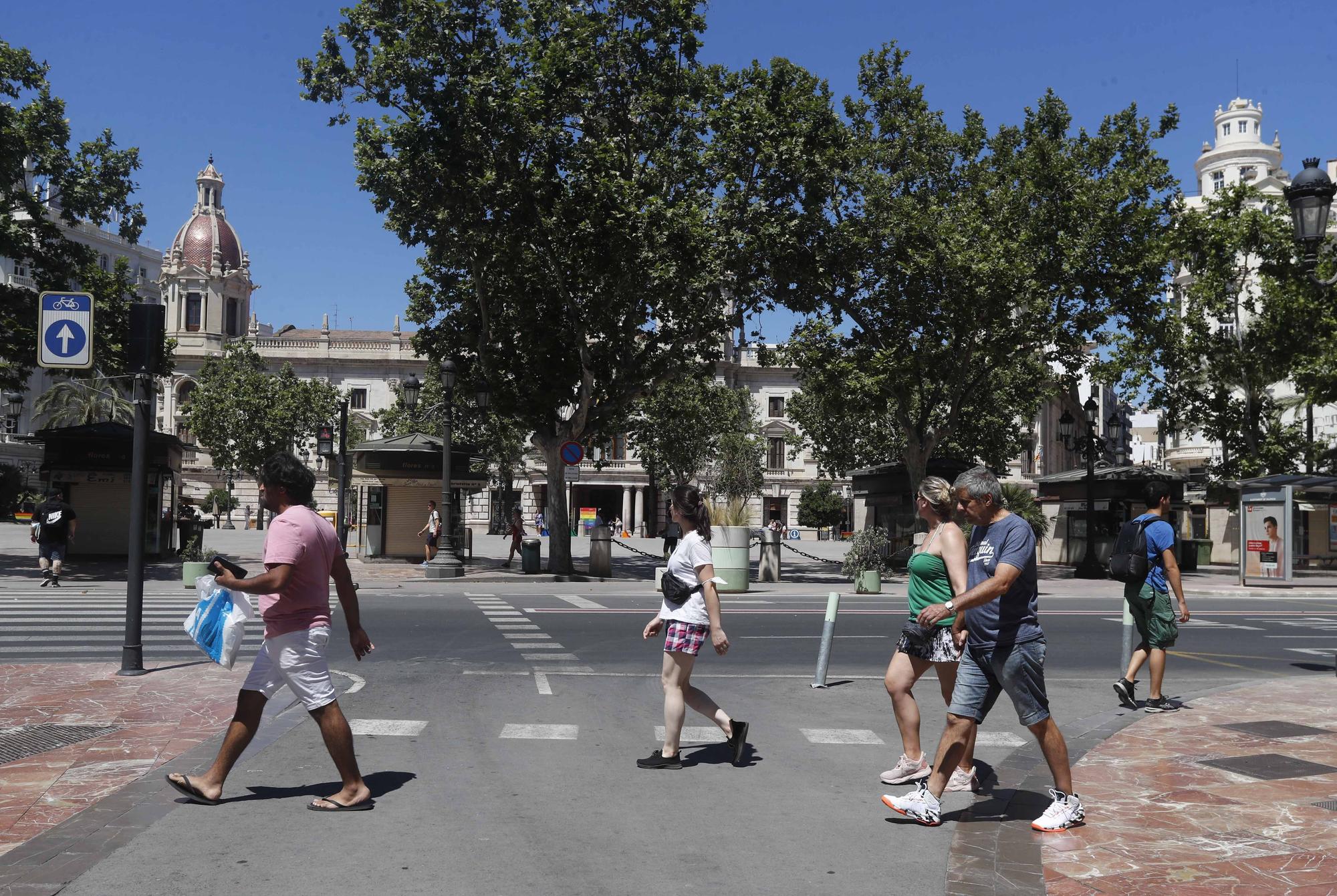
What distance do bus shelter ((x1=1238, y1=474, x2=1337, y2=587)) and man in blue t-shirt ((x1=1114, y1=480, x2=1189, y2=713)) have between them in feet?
62.5

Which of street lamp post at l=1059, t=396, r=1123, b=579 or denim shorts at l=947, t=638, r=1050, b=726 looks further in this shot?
street lamp post at l=1059, t=396, r=1123, b=579

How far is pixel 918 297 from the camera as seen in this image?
29.1 metres

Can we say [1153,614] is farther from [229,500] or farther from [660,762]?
[229,500]

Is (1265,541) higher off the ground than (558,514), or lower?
lower

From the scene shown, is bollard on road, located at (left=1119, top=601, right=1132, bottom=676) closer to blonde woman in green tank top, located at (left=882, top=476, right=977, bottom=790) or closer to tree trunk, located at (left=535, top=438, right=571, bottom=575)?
blonde woman in green tank top, located at (left=882, top=476, right=977, bottom=790)

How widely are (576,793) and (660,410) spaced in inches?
2014

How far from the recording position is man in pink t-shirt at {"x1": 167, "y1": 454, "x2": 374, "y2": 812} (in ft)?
19.1

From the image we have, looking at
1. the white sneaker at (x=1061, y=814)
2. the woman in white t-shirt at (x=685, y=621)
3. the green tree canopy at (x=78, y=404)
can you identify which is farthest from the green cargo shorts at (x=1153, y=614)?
the green tree canopy at (x=78, y=404)

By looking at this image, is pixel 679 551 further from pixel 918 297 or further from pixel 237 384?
pixel 237 384

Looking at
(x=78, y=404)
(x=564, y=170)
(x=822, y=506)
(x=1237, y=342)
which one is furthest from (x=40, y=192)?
(x=822, y=506)

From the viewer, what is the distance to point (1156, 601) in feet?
31.0

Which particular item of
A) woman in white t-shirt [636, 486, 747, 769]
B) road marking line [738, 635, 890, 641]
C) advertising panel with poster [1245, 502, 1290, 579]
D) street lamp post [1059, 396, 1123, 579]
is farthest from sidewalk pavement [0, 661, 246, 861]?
→ street lamp post [1059, 396, 1123, 579]

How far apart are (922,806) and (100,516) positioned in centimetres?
2556

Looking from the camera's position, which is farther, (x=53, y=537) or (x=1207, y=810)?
(x=53, y=537)
